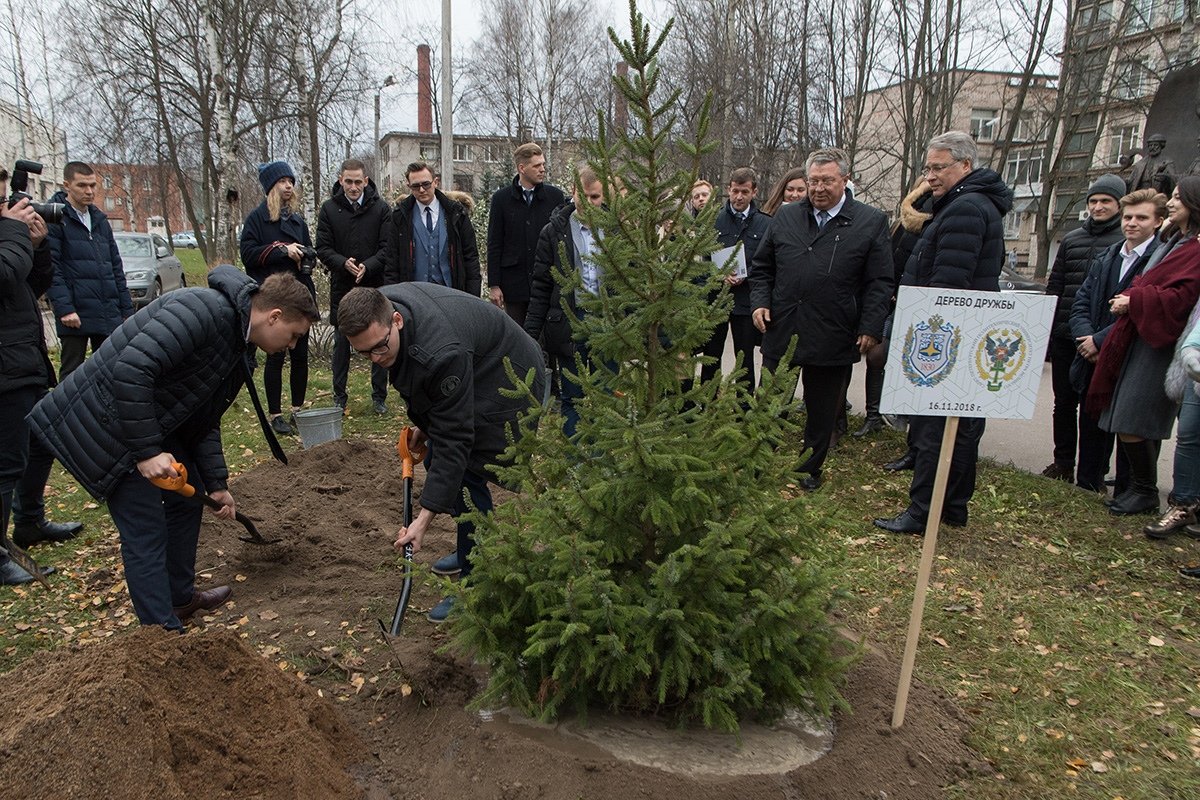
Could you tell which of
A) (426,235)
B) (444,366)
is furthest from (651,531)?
(426,235)

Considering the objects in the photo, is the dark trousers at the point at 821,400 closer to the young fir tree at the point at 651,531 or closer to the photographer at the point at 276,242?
the young fir tree at the point at 651,531

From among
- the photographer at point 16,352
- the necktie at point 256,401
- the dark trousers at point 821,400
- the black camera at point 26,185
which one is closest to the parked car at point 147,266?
the black camera at point 26,185

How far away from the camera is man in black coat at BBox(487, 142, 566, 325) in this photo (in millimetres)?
7039

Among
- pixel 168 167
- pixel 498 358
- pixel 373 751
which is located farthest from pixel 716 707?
pixel 168 167

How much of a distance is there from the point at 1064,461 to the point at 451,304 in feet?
17.0

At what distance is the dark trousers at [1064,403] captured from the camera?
6.07m

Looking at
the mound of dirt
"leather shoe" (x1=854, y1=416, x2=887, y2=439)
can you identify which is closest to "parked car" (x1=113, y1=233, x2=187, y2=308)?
"leather shoe" (x1=854, y1=416, x2=887, y2=439)

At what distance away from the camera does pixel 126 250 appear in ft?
62.0

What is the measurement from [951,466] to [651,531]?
9.64 feet

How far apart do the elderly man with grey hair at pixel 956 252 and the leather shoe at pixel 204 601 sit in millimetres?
3817

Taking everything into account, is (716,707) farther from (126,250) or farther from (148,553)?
(126,250)

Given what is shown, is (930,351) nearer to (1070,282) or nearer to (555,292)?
(555,292)

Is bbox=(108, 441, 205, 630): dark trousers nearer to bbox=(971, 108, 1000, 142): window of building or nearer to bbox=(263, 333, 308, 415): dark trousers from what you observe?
bbox=(263, 333, 308, 415): dark trousers

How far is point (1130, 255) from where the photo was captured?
17.9 feet
